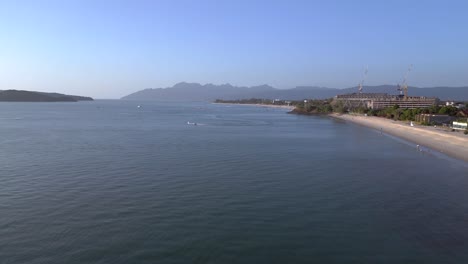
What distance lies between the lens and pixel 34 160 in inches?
662

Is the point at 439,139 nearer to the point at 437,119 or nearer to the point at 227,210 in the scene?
the point at 437,119

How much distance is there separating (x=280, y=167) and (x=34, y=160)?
402 inches

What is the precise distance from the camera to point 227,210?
985 cm

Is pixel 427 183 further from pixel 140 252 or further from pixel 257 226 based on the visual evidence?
pixel 140 252

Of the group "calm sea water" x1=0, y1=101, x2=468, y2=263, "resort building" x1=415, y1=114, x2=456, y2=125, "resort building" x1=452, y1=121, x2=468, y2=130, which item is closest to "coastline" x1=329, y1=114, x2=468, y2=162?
"resort building" x1=452, y1=121, x2=468, y2=130

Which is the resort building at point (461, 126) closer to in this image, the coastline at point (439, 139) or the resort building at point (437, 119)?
the coastline at point (439, 139)

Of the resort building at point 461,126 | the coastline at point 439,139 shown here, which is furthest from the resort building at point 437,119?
the resort building at point 461,126

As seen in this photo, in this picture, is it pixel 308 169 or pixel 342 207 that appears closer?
pixel 342 207

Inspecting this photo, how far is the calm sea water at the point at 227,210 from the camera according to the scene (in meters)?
7.35

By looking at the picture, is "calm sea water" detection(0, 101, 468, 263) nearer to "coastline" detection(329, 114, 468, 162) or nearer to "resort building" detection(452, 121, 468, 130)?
"coastline" detection(329, 114, 468, 162)

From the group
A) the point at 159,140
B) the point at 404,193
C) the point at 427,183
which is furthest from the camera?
the point at 159,140

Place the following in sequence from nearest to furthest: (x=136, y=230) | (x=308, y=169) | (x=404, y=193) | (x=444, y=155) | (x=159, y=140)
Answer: (x=136, y=230)
(x=404, y=193)
(x=308, y=169)
(x=444, y=155)
(x=159, y=140)

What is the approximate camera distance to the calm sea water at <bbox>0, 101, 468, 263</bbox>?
7.35 m

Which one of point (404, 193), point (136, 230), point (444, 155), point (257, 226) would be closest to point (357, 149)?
point (444, 155)
